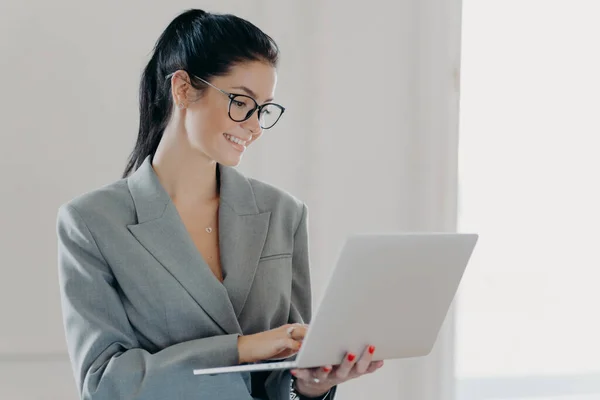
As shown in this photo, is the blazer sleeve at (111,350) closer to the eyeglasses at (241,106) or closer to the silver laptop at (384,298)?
the silver laptop at (384,298)

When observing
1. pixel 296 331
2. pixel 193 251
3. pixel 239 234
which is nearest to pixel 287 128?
pixel 239 234

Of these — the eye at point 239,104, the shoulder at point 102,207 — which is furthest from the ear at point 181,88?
the shoulder at point 102,207

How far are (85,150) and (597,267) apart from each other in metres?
1.86

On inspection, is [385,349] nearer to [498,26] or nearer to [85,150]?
[85,150]

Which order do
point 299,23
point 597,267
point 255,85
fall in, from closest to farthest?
point 255,85
point 299,23
point 597,267

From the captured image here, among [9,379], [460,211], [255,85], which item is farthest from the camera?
[460,211]

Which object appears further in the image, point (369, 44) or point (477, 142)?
point (477, 142)

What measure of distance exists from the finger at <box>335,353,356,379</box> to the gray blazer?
203mm

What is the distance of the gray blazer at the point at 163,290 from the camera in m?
1.49

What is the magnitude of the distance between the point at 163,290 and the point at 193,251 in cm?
10

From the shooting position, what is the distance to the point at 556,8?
2809 millimetres

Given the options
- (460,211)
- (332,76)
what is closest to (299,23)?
(332,76)

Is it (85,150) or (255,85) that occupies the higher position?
(255,85)

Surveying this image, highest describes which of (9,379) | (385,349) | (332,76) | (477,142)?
A: (332,76)
